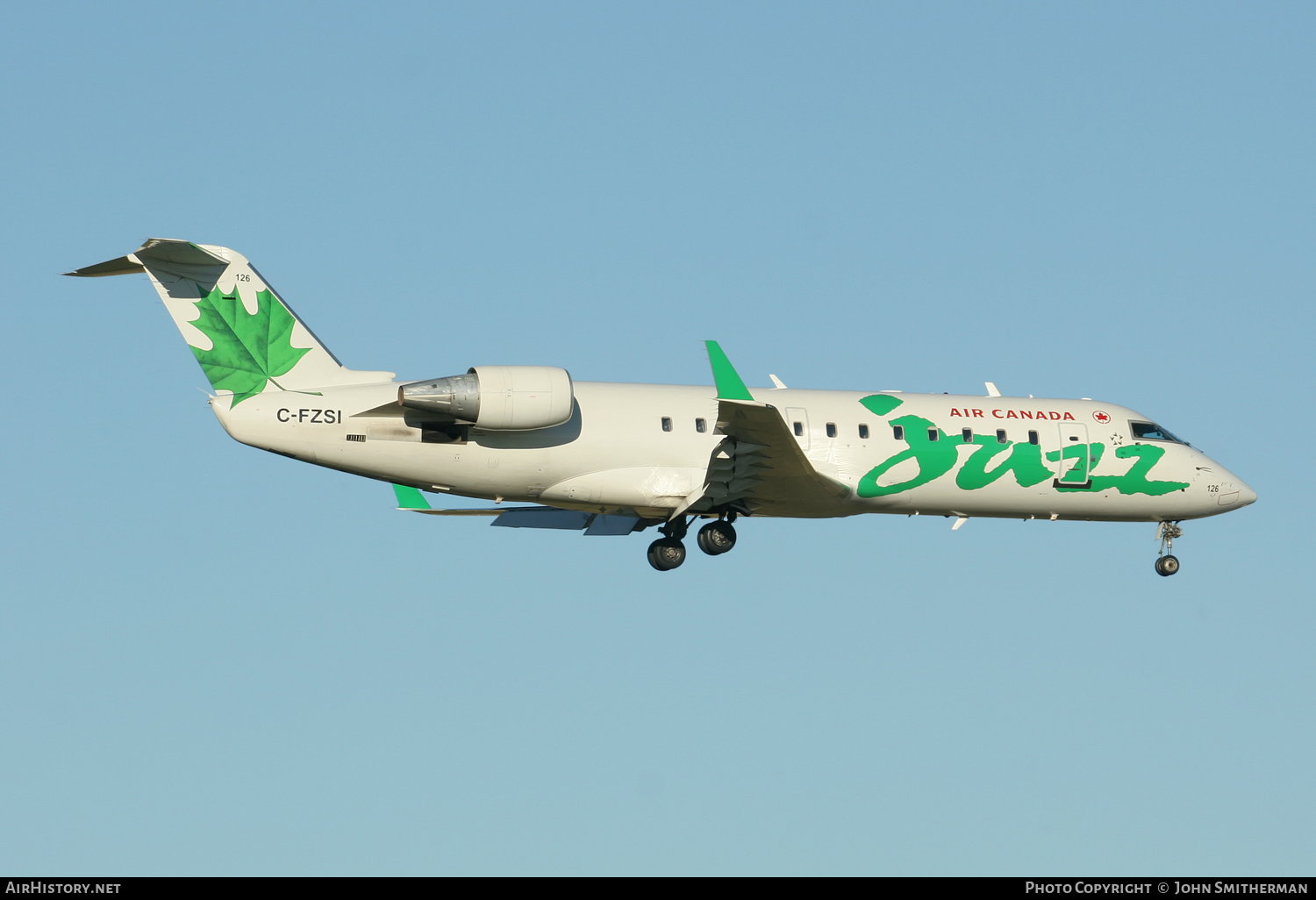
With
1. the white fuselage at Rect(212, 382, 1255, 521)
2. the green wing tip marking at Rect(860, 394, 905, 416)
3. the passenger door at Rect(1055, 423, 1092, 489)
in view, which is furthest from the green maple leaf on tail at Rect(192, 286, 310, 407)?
the passenger door at Rect(1055, 423, 1092, 489)

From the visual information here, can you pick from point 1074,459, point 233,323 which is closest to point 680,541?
point 1074,459

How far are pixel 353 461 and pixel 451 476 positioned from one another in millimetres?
1642

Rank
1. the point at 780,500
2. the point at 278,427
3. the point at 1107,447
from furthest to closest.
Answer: the point at 1107,447 < the point at 780,500 < the point at 278,427

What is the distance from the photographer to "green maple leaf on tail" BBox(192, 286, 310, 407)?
2645cm

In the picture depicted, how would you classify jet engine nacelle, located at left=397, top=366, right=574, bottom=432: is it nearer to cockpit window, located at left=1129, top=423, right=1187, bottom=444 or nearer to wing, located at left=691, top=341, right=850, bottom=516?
wing, located at left=691, top=341, right=850, bottom=516

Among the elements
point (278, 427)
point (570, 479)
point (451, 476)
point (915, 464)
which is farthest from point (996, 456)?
point (278, 427)

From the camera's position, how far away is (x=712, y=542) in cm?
2845

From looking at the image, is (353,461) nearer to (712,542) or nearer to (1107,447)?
(712,542)

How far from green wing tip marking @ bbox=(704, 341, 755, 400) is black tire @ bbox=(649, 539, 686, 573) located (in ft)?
15.0

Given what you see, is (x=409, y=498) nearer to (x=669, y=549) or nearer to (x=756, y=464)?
(x=669, y=549)

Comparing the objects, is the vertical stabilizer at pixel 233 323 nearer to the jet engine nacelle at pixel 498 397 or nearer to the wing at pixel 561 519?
the jet engine nacelle at pixel 498 397

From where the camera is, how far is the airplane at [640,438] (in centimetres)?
2611

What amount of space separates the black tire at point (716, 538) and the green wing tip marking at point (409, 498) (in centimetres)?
517

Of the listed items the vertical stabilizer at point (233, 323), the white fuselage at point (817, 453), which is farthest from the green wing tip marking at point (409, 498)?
the vertical stabilizer at point (233, 323)
